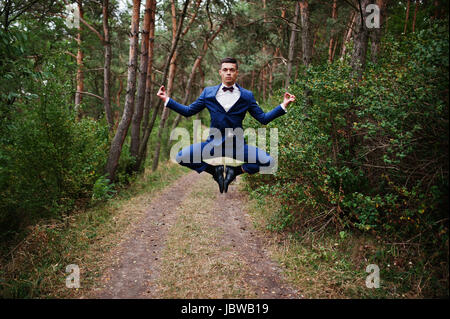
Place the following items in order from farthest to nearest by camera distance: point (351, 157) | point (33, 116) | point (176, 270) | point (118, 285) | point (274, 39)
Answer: point (274, 39), point (33, 116), point (351, 157), point (176, 270), point (118, 285)

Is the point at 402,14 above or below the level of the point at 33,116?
above

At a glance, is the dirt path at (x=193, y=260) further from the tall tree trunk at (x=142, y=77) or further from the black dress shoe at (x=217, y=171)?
the tall tree trunk at (x=142, y=77)

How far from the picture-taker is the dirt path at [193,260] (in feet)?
13.1

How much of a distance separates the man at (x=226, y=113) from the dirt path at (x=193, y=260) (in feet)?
5.77

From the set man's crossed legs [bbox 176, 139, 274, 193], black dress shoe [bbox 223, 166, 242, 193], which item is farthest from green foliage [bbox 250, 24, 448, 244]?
black dress shoe [bbox 223, 166, 242, 193]

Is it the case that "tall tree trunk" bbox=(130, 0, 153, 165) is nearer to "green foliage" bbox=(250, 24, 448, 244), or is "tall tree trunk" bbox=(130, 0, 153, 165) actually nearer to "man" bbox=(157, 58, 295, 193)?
"green foliage" bbox=(250, 24, 448, 244)

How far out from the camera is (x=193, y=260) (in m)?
4.74

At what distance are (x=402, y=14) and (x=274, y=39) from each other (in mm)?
6693

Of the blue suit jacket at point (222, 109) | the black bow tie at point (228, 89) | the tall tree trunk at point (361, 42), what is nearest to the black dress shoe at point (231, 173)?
the blue suit jacket at point (222, 109)

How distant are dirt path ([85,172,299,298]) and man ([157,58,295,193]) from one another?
5.77 feet
